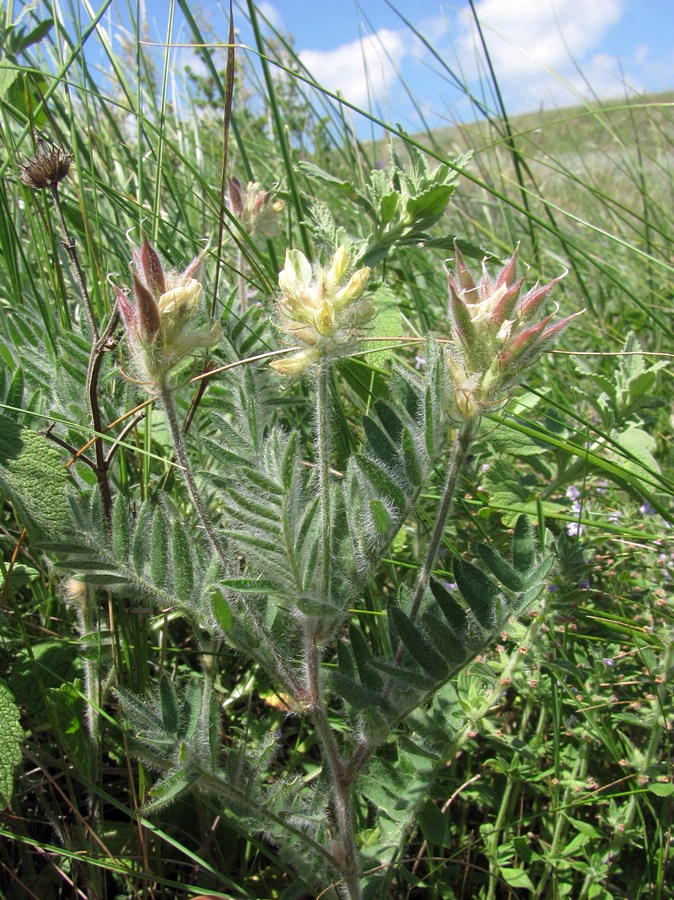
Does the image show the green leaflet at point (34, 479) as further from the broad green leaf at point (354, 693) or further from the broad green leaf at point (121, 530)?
the broad green leaf at point (354, 693)

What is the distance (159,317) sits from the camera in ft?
3.08

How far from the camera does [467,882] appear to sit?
1410 mm

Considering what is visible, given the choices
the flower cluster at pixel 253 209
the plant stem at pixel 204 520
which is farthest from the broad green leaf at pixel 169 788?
the flower cluster at pixel 253 209

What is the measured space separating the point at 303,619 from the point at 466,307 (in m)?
0.46

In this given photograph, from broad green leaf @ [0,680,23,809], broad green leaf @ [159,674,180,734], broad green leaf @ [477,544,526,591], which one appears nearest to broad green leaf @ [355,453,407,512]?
broad green leaf @ [477,544,526,591]

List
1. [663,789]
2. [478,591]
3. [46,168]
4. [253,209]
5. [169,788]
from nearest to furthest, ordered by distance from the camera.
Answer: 1. [169,788]
2. [478,591]
3. [663,789]
4. [46,168]
5. [253,209]

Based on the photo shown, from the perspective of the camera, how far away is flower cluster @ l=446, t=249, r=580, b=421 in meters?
0.92

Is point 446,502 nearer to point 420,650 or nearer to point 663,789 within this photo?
point 420,650

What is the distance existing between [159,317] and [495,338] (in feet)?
1.38

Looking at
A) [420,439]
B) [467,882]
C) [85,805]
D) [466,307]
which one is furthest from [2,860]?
[466,307]

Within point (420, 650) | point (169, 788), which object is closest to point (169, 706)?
point (169, 788)

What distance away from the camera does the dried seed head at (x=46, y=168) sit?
1.39 m

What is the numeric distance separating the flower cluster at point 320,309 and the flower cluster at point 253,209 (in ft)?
2.74

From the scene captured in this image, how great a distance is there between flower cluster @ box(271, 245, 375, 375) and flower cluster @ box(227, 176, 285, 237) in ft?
2.74
